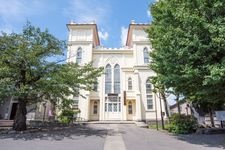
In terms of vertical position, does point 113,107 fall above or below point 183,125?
above

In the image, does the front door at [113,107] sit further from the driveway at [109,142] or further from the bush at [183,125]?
the driveway at [109,142]

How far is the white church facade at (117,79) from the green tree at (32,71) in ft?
37.5

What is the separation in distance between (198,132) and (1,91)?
1273 cm

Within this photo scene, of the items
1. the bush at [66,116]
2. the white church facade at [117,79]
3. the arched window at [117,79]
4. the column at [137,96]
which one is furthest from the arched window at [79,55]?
the bush at [66,116]

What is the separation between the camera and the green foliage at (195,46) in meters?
8.31

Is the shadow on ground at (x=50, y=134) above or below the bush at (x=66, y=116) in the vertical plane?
below

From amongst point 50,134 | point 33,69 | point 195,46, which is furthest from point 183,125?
point 33,69

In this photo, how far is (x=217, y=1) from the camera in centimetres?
842

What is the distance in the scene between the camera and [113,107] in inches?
1079

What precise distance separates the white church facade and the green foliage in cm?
1612

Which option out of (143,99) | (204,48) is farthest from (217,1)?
(143,99)

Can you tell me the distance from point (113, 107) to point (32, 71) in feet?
49.4

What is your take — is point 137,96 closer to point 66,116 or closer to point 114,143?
point 66,116

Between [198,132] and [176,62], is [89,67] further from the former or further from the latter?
[198,132]
